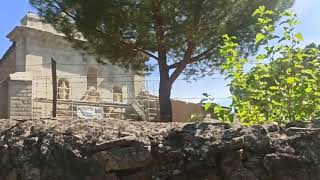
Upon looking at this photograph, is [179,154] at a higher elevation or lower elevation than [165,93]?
lower

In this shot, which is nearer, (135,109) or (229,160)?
(229,160)

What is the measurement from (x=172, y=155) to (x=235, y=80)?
927 millimetres

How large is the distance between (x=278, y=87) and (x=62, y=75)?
25.2 meters

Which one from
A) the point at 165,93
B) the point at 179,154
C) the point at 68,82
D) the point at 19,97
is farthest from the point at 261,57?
the point at 68,82

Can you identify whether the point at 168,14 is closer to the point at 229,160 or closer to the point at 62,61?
the point at 229,160

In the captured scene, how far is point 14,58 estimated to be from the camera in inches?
1067

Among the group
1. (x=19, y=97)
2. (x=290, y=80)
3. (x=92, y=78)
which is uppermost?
(x=92, y=78)

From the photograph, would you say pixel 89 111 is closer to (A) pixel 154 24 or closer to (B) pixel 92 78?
(B) pixel 92 78

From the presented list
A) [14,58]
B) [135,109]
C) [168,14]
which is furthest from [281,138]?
[14,58]

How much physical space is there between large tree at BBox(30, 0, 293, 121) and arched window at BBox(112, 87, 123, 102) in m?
14.2

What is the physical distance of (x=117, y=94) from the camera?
29562 mm

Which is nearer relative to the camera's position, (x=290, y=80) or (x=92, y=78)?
(x=290, y=80)

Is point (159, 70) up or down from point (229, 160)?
up

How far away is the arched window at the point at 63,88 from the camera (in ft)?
88.1
